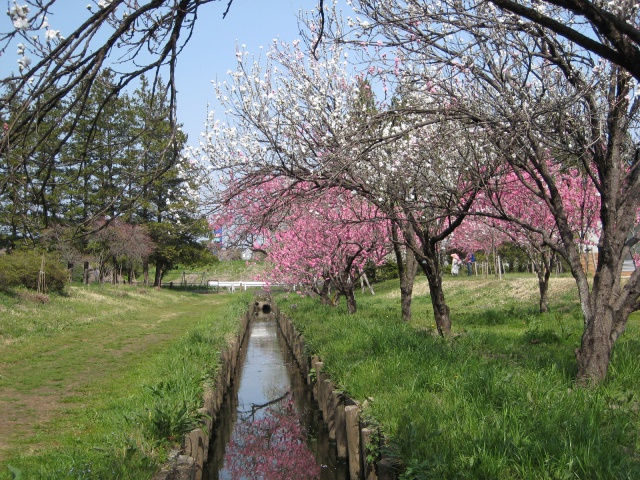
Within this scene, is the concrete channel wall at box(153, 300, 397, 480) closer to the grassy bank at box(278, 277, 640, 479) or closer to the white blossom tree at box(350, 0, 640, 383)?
the grassy bank at box(278, 277, 640, 479)

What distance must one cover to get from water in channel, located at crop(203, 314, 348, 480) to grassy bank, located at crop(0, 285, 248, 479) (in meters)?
1.16

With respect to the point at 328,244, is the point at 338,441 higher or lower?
lower

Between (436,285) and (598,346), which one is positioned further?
(436,285)

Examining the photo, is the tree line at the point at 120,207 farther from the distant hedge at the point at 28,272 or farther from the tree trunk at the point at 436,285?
the tree trunk at the point at 436,285

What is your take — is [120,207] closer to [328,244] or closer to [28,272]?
[328,244]

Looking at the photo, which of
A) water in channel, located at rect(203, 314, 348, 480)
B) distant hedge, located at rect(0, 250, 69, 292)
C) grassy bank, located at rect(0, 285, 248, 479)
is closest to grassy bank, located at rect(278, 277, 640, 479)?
water in channel, located at rect(203, 314, 348, 480)

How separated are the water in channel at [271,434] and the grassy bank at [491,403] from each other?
1189 mm

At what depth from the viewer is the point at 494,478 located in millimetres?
3861

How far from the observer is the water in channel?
26.2 feet

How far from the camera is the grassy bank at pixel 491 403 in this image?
4031 millimetres

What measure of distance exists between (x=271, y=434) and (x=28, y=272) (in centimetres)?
1531

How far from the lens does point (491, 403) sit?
5328 millimetres

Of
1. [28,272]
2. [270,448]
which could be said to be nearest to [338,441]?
[270,448]

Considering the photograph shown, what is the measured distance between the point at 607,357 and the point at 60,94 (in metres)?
5.95
